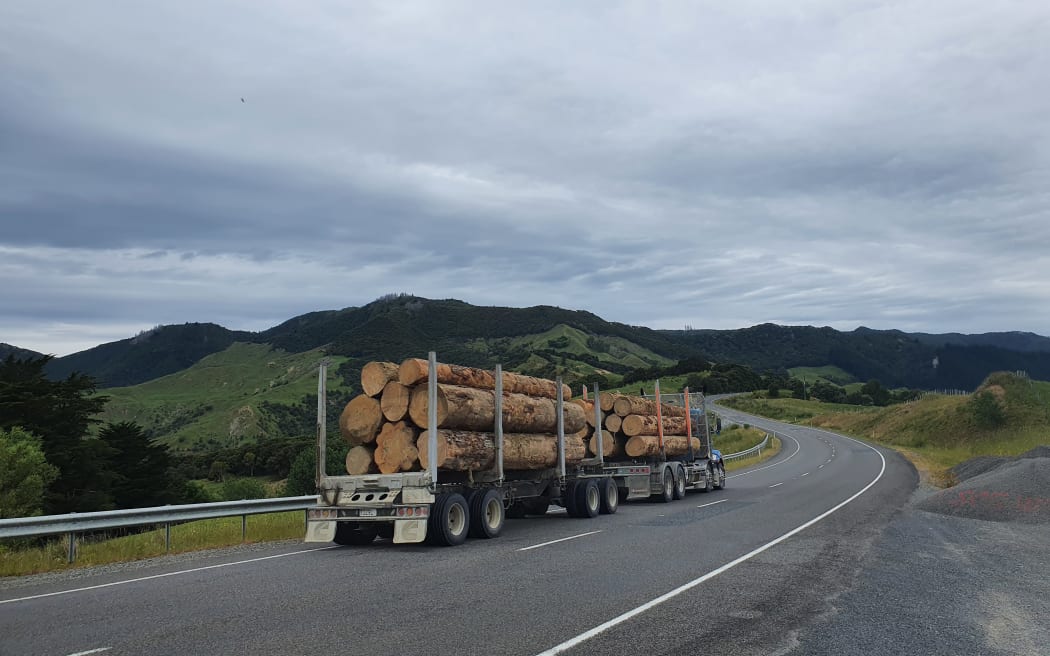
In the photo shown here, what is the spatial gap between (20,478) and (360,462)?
19.9 meters

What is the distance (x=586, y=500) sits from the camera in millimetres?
16812

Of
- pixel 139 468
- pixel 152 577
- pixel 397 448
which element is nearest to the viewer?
pixel 152 577

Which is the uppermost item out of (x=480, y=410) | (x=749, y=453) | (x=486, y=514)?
(x=480, y=410)

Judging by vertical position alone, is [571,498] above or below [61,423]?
below

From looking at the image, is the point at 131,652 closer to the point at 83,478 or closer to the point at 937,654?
the point at 937,654

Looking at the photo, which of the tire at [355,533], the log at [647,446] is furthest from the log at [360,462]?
the log at [647,446]

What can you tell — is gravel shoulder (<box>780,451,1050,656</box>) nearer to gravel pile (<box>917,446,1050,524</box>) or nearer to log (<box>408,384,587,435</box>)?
gravel pile (<box>917,446,1050,524</box>)

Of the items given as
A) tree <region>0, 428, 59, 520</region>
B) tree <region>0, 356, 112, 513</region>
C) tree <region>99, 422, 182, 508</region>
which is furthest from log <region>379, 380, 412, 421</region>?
tree <region>99, 422, 182, 508</region>

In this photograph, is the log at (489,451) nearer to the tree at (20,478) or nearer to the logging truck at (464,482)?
the logging truck at (464,482)

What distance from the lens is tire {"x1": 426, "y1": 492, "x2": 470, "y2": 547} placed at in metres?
11.8

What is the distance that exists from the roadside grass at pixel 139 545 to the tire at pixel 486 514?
392 centimetres

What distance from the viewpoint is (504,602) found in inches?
289

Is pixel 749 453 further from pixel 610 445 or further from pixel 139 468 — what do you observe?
pixel 139 468

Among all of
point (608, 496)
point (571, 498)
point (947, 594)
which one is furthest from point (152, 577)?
point (608, 496)
